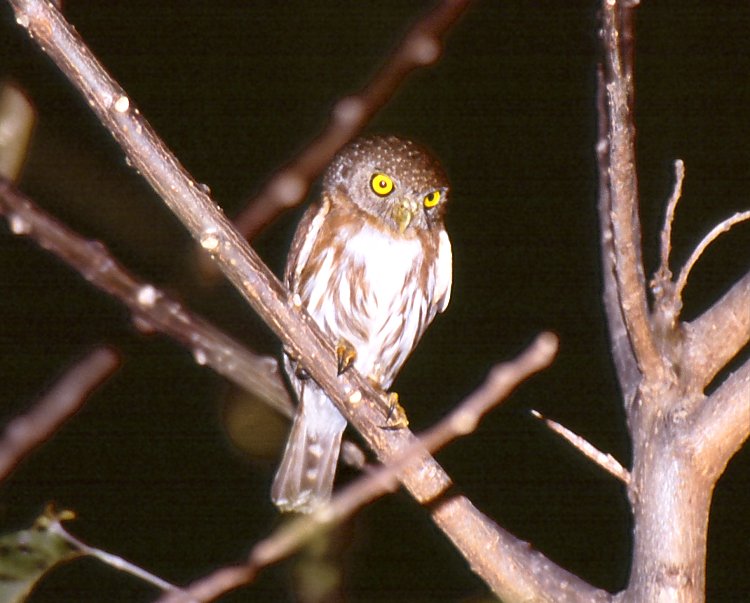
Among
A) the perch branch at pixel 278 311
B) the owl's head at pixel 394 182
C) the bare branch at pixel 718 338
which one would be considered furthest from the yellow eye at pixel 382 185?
Result: the bare branch at pixel 718 338

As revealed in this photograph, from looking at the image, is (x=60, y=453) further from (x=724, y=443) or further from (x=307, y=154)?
(x=307, y=154)

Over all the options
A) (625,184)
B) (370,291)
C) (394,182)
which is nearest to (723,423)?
(625,184)

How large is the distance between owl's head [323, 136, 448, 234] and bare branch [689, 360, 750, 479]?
5.61ft

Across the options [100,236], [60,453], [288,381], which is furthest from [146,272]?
[60,453]

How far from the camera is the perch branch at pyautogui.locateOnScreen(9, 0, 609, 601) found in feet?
4.52

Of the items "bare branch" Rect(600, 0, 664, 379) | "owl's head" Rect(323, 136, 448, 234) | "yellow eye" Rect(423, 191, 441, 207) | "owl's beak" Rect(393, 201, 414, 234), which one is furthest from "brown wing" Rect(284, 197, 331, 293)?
"bare branch" Rect(600, 0, 664, 379)

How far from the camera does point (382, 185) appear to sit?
3527 mm

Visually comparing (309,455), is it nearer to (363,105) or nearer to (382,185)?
(382,185)

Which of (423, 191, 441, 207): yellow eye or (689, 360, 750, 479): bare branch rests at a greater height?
(423, 191, 441, 207): yellow eye

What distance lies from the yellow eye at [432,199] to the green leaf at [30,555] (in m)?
2.26

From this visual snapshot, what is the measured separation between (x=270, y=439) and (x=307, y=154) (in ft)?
8.74

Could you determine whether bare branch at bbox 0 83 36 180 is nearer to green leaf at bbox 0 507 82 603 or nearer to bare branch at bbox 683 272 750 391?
green leaf at bbox 0 507 82 603

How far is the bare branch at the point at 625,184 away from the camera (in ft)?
4.95

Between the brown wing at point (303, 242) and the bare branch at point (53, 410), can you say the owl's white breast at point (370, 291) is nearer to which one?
the brown wing at point (303, 242)
